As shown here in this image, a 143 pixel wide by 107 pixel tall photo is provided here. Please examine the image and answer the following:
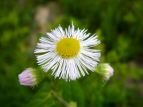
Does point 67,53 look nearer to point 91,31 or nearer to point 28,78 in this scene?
point 28,78

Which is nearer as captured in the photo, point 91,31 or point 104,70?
point 104,70

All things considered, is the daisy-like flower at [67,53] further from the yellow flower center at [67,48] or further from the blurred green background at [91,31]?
the blurred green background at [91,31]

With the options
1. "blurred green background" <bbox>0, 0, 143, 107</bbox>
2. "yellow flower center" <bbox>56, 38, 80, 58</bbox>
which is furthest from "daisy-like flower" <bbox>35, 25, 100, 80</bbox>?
"blurred green background" <bbox>0, 0, 143, 107</bbox>

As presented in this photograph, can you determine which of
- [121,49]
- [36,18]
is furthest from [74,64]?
[36,18]

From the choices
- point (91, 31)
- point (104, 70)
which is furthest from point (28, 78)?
point (91, 31)

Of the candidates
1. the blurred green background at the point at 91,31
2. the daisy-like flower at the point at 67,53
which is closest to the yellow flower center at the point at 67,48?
the daisy-like flower at the point at 67,53

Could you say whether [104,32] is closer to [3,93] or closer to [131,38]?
[131,38]
